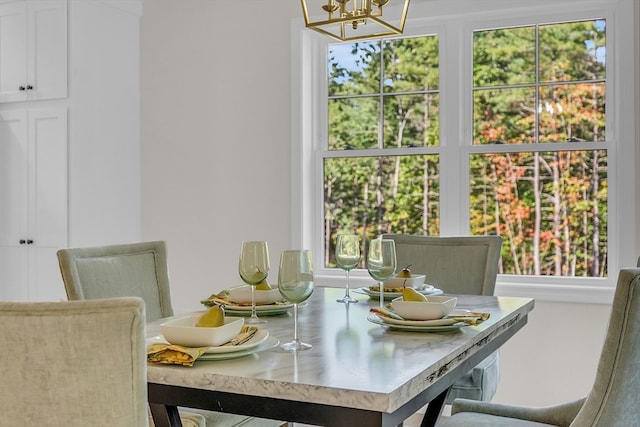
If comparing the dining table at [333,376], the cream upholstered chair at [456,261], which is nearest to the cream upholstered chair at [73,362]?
the dining table at [333,376]

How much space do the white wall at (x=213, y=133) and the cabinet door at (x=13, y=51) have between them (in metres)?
0.69

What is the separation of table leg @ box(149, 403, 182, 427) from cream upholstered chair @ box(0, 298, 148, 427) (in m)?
0.49

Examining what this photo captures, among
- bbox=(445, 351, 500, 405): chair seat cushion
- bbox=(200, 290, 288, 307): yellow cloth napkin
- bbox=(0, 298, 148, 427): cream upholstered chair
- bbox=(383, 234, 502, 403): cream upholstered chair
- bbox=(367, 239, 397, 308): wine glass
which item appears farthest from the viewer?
bbox=(383, 234, 502, 403): cream upholstered chair

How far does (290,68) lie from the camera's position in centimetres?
396

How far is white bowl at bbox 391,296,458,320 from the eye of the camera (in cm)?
179

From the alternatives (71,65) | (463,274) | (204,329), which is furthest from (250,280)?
(71,65)

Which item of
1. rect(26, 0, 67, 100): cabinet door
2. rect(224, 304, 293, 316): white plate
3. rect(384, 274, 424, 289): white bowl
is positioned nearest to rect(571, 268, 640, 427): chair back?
rect(224, 304, 293, 316): white plate

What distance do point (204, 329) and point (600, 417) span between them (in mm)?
796

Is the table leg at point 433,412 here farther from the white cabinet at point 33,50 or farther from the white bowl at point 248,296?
the white cabinet at point 33,50

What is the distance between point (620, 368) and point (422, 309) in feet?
1.94

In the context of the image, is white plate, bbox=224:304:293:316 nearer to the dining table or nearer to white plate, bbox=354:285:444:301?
the dining table

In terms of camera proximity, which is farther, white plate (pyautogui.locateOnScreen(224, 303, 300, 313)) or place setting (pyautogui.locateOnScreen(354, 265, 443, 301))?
place setting (pyautogui.locateOnScreen(354, 265, 443, 301))

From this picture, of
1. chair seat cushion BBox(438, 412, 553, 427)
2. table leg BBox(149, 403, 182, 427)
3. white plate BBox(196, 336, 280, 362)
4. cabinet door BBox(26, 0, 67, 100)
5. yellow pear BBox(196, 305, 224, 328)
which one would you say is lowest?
chair seat cushion BBox(438, 412, 553, 427)

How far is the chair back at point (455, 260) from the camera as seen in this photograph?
2834 millimetres
